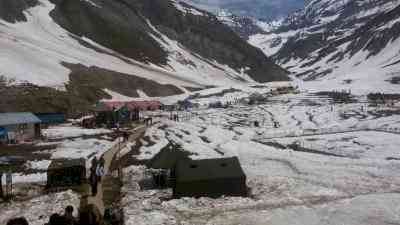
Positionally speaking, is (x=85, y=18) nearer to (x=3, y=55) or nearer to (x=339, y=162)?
(x=3, y=55)

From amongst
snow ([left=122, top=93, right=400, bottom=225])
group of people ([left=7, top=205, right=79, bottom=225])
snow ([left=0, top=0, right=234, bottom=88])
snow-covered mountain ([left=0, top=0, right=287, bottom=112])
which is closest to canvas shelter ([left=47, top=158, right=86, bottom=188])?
snow ([left=122, top=93, right=400, bottom=225])

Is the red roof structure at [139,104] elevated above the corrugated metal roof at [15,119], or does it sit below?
above

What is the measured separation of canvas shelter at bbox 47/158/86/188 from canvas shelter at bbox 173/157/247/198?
7130mm

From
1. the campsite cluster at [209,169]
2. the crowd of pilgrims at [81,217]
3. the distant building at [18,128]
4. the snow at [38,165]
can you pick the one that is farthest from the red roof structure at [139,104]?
the crowd of pilgrims at [81,217]

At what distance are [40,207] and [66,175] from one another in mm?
5218

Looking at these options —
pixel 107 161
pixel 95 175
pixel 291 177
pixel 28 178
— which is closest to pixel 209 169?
pixel 95 175

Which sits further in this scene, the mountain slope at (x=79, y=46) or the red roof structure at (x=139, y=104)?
the mountain slope at (x=79, y=46)

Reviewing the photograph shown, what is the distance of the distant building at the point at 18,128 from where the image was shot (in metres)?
52.1

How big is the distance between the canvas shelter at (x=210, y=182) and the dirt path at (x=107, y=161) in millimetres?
4293

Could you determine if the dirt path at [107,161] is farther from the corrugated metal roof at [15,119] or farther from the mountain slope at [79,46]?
the mountain slope at [79,46]

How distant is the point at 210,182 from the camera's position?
2794 centimetres

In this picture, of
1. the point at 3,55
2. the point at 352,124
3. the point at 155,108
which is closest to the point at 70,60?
the point at 3,55

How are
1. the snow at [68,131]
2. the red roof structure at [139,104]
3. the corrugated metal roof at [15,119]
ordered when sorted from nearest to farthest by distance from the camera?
the corrugated metal roof at [15,119]
the snow at [68,131]
the red roof structure at [139,104]

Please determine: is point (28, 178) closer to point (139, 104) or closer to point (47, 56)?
point (139, 104)
